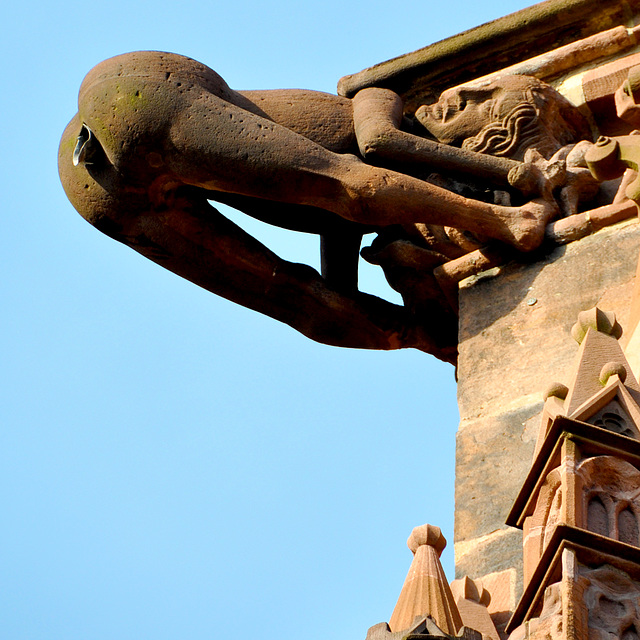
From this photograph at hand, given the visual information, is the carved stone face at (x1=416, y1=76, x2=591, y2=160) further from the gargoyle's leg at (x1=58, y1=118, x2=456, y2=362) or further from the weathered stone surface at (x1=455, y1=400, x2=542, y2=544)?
the weathered stone surface at (x1=455, y1=400, x2=542, y2=544)

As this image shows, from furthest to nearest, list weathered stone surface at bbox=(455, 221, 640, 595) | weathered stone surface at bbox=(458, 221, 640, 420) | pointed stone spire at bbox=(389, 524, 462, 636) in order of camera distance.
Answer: weathered stone surface at bbox=(458, 221, 640, 420)
weathered stone surface at bbox=(455, 221, 640, 595)
pointed stone spire at bbox=(389, 524, 462, 636)

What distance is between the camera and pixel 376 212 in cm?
553

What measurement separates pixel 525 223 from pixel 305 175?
73cm

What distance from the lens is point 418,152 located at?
5758 millimetres

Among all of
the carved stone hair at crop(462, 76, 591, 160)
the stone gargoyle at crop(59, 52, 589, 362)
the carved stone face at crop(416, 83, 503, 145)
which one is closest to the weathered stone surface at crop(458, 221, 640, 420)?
the stone gargoyle at crop(59, 52, 589, 362)

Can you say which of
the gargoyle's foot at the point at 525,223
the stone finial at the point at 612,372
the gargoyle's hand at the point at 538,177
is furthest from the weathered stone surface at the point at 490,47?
the stone finial at the point at 612,372

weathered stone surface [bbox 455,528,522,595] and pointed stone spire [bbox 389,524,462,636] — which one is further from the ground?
weathered stone surface [bbox 455,528,522,595]

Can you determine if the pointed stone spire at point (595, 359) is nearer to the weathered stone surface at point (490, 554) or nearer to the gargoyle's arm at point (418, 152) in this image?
the weathered stone surface at point (490, 554)

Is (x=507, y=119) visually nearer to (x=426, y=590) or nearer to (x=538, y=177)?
(x=538, y=177)

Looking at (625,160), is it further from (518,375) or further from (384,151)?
(384,151)

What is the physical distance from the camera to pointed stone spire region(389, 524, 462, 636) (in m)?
4.13

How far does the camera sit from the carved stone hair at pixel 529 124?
231 inches

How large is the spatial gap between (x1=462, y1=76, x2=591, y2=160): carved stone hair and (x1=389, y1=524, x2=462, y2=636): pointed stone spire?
1840 millimetres

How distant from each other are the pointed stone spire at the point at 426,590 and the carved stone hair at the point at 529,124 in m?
1.84
